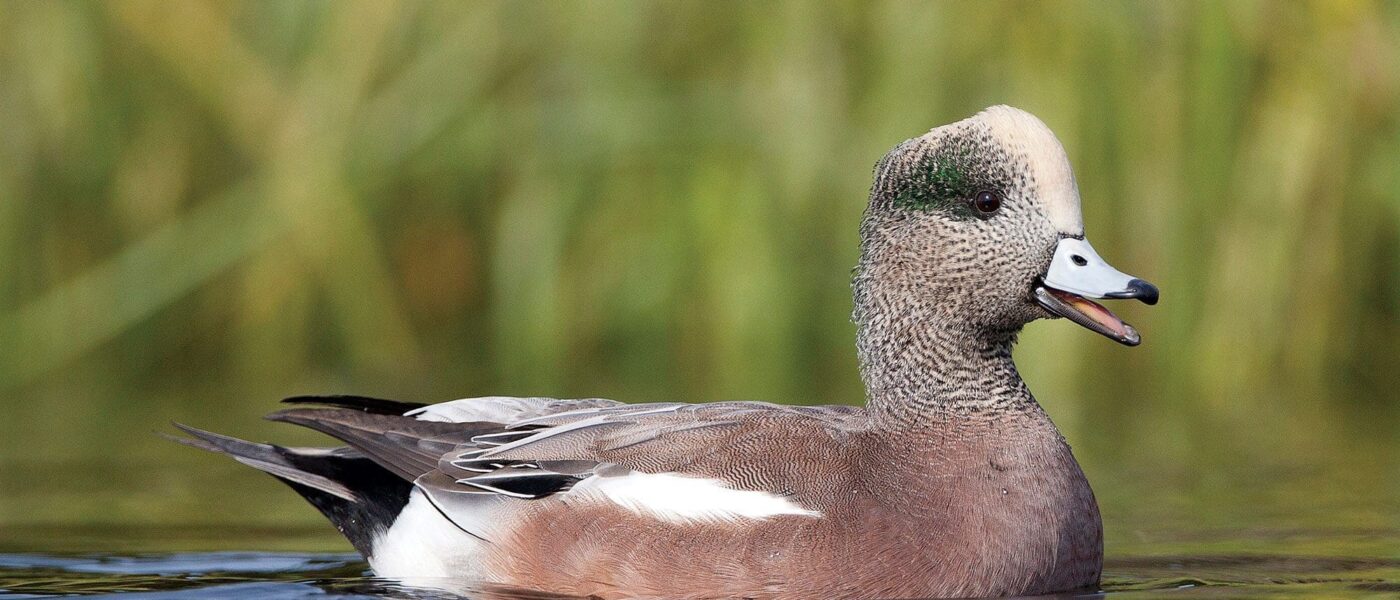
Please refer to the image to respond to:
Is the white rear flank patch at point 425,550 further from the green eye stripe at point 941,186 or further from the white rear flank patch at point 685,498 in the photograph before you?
the green eye stripe at point 941,186

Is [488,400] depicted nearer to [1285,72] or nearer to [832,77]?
[832,77]

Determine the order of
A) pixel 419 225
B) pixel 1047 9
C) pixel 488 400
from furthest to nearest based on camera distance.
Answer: pixel 419 225 < pixel 1047 9 < pixel 488 400

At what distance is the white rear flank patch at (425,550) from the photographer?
4.95 metres

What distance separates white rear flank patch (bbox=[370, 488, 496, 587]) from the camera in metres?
4.95

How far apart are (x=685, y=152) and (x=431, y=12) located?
129 centimetres

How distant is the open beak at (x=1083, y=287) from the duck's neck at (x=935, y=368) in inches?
9.5

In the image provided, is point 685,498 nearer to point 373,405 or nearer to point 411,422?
point 411,422

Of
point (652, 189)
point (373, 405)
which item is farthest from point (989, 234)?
point (652, 189)

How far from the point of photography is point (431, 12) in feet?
28.0

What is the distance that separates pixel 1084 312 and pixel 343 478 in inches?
79.1

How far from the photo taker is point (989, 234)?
15.9 feet

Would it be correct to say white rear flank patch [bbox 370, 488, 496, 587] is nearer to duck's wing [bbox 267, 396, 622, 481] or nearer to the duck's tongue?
duck's wing [bbox 267, 396, 622, 481]

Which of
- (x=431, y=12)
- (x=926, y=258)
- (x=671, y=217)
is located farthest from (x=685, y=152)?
(x=926, y=258)

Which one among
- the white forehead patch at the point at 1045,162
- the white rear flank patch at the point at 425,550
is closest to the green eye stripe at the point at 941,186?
the white forehead patch at the point at 1045,162
